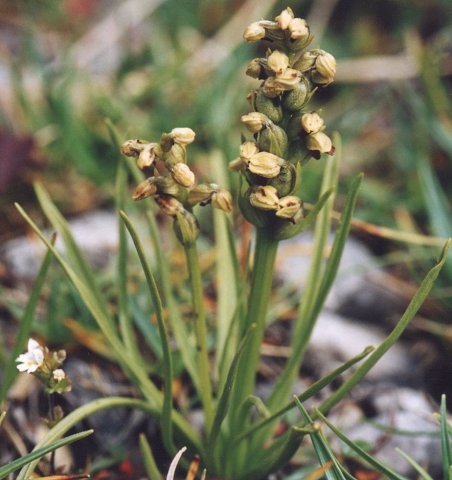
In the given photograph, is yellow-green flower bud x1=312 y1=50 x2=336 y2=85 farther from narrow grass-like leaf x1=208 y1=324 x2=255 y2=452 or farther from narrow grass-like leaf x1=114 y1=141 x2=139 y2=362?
narrow grass-like leaf x1=114 y1=141 x2=139 y2=362

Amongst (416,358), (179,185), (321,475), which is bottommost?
(416,358)

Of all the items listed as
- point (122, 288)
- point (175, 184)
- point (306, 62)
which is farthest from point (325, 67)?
point (122, 288)

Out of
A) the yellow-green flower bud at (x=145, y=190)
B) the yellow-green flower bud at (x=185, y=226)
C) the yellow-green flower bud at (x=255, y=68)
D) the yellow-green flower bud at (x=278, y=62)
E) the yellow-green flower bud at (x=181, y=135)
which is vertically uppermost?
the yellow-green flower bud at (x=278, y=62)

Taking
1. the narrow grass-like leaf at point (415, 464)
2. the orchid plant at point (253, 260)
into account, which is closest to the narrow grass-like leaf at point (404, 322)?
the orchid plant at point (253, 260)

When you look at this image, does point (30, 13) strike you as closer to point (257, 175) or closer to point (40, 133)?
point (40, 133)

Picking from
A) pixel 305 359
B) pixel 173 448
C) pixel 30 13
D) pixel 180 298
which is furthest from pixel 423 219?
pixel 30 13

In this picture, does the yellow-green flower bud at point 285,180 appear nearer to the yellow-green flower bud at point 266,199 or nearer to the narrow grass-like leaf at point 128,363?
the yellow-green flower bud at point 266,199

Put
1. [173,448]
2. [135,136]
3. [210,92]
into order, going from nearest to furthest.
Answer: [173,448]
[135,136]
[210,92]
